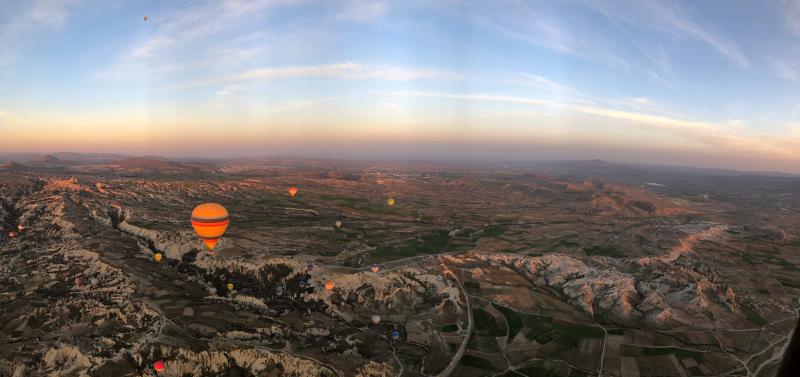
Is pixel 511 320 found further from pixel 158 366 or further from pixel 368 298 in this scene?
pixel 158 366

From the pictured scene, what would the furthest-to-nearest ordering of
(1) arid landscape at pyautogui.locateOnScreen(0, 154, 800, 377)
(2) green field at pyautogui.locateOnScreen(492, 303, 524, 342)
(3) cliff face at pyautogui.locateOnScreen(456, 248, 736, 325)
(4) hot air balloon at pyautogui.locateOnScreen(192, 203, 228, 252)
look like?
(3) cliff face at pyautogui.locateOnScreen(456, 248, 736, 325), (4) hot air balloon at pyautogui.locateOnScreen(192, 203, 228, 252), (2) green field at pyautogui.locateOnScreen(492, 303, 524, 342), (1) arid landscape at pyautogui.locateOnScreen(0, 154, 800, 377)

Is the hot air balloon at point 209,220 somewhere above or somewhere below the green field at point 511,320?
above

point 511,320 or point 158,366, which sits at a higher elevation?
point 158,366

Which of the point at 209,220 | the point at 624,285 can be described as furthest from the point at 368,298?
the point at 624,285

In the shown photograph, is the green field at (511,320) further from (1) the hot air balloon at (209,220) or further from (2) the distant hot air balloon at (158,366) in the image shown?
(1) the hot air balloon at (209,220)

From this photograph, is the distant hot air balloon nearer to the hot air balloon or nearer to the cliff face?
the hot air balloon

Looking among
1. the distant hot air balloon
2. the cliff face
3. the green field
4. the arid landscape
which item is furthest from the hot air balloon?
the green field

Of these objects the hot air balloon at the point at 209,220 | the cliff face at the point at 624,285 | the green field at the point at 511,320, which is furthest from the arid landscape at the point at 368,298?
the hot air balloon at the point at 209,220

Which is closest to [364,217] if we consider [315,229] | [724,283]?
[315,229]

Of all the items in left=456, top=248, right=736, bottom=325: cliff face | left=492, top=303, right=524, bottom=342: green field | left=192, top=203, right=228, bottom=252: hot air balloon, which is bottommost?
left=492, top=303, right=524, bottom=342: green field
